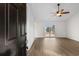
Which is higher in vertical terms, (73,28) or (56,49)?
(73,28)

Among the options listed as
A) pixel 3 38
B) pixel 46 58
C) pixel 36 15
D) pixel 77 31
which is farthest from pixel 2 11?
pixel 36 15

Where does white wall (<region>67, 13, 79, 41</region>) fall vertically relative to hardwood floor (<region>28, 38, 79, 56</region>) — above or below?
above

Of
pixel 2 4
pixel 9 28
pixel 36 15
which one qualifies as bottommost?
pixel 9 28

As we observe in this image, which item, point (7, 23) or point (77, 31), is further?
point (77, 31)

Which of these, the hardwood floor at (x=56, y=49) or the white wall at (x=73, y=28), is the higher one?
the white wall at (x=73, y=28)

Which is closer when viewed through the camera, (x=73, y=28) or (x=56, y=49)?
(x=56, y=49)

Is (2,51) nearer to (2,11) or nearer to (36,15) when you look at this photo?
(2,11)

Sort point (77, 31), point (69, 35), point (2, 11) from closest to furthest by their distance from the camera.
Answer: point (2, 11)
point (77, 31)
point (69, 35)

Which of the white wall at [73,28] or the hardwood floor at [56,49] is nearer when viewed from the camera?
the hardwood floor at [56,49]

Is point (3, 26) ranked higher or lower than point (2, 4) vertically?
lower

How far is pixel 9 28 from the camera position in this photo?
2.06ft

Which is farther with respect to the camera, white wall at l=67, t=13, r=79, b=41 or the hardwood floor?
white wall at l=67, t=13, r=79, b=41

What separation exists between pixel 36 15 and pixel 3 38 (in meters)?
3.69

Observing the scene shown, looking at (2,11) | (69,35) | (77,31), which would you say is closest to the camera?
(2,11)
